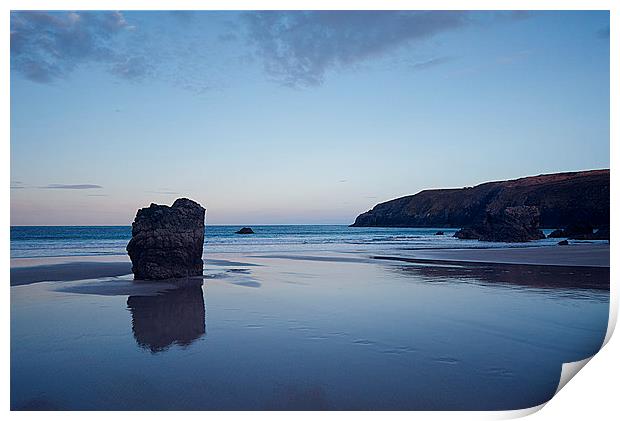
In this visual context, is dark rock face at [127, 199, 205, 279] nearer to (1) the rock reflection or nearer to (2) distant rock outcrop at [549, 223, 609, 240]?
(1) the rock reflection

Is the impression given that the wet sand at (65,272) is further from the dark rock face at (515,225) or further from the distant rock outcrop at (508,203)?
the dark rock face at (515,225)

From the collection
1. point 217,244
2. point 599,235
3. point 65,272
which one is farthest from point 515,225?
point 65,272

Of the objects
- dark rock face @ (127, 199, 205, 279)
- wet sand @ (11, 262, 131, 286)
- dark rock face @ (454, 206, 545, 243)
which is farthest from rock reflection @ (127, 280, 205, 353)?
dark rock face @ (454, 206, 545, 243)

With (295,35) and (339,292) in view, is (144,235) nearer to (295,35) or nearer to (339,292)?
(339,292)

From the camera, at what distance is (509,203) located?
26.0 m

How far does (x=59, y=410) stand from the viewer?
287 cm

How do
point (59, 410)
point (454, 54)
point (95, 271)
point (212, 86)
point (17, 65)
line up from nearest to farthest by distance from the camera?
point (59, 410) → point (17, 65) → point (454, 54) → point (212, 86) → point (95, 271)

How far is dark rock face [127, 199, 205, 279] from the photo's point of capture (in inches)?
299

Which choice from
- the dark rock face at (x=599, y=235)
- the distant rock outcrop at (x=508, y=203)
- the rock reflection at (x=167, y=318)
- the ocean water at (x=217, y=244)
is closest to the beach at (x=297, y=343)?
the rock reflection at (x=167, y=318)

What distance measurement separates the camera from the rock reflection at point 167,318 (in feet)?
13.2

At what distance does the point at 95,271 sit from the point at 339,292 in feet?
Answer: 15.6
